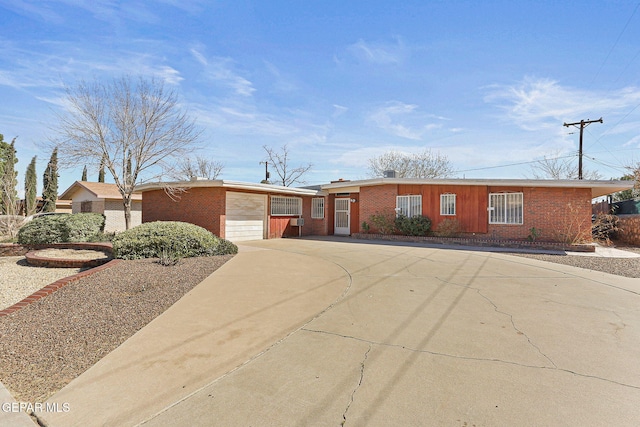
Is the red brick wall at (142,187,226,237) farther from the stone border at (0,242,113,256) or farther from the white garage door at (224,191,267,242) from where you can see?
the stone border at (0,242,113,256)

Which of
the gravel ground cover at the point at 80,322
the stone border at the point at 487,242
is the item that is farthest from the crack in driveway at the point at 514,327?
the stone border at the point at 487,242

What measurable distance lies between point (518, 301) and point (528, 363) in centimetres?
245

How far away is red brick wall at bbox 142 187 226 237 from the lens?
44.2ft

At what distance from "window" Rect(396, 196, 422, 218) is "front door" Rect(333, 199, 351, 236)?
328cm

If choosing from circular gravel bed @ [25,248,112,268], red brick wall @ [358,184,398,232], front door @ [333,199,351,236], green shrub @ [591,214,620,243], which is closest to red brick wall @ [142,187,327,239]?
front door @ [333,199,351,236]

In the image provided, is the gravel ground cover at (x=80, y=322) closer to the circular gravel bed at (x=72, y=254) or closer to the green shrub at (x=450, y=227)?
the circular gravel bed at (x=72, y=254)

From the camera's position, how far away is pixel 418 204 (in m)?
15.4

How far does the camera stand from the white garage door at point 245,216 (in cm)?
1387

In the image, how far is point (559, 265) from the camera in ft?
28.2

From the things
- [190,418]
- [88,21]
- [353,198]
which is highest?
[88,21]

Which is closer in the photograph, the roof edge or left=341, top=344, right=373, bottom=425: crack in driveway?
left=341, top=344, right=373, bottom=425: crack in driveway

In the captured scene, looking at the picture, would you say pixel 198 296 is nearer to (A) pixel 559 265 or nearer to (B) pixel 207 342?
(B) pixel 207 342

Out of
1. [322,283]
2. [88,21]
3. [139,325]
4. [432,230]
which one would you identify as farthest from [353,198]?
[139,325]

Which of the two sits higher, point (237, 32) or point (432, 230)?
point (237, 32)
